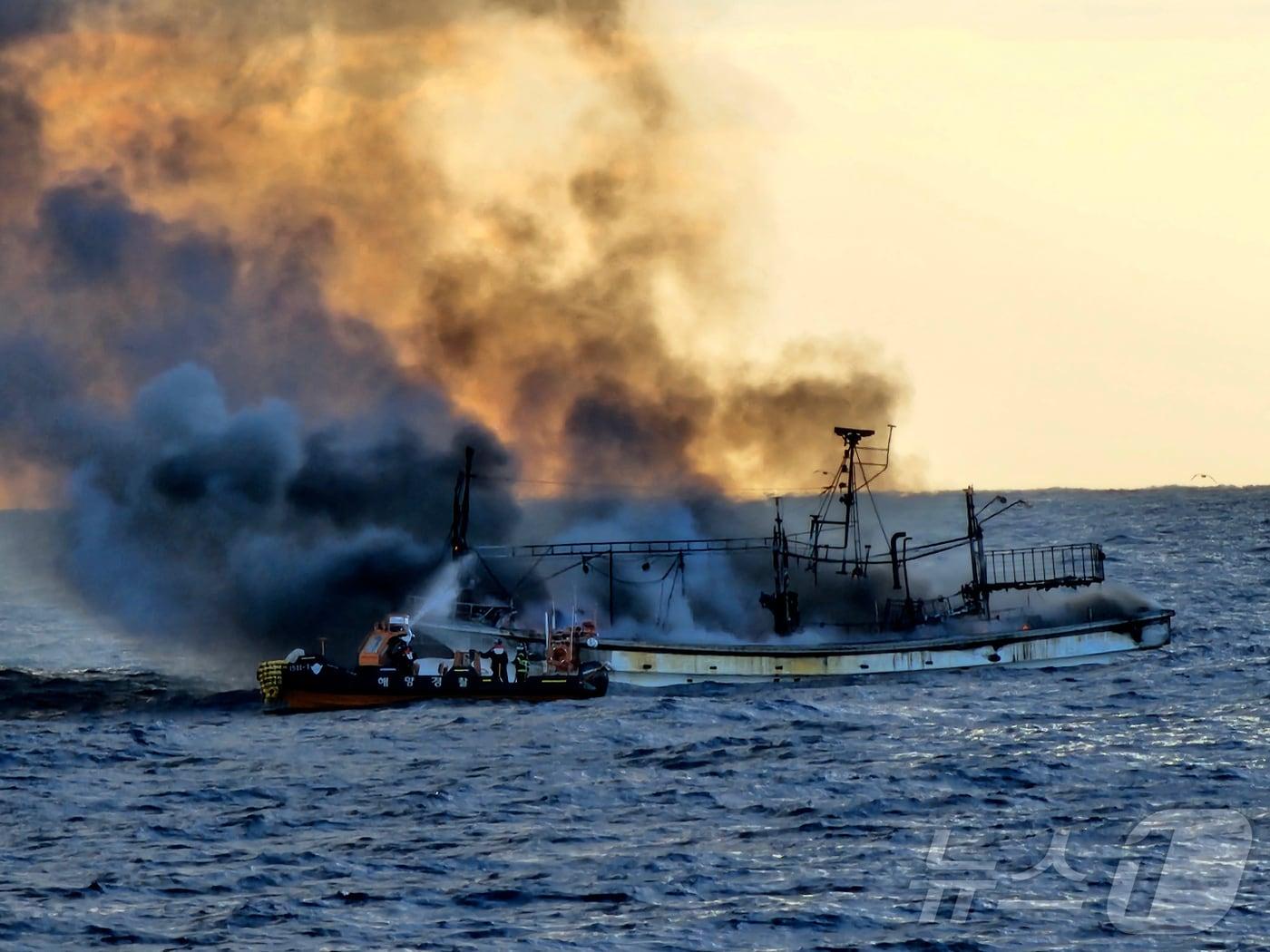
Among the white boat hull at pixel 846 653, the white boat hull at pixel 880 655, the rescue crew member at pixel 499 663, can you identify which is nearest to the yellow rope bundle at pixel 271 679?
the rescue crew member at pixel 499 663

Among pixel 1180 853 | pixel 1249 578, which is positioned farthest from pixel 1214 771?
pixel 1249 578

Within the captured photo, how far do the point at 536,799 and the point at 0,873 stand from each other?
589 inches

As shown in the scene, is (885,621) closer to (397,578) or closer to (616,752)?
(397,578)

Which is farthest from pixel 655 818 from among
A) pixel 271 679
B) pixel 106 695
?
pixel 106 695

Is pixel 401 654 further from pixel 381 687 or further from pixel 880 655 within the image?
pixel 880 655

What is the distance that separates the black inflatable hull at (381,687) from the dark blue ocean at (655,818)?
1.61 m

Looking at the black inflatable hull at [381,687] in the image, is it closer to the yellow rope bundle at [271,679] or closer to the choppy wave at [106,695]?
the yellow rope bundle at [271,679]

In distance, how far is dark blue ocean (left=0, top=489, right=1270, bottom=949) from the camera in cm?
3809

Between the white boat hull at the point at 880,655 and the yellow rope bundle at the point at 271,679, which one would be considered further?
the white boat hull at the point at 880,655

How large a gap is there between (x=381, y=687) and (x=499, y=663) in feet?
16.4

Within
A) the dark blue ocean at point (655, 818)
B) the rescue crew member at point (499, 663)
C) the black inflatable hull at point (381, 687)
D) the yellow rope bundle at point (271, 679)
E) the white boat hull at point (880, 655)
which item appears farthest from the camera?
the white boat hull at point (880, 655)

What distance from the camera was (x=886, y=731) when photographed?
62594 millimetres

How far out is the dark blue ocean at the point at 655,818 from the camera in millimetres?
38094

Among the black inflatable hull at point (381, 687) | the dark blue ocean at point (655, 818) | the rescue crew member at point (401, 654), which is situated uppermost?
the rescue crew member at point (401, 654)
